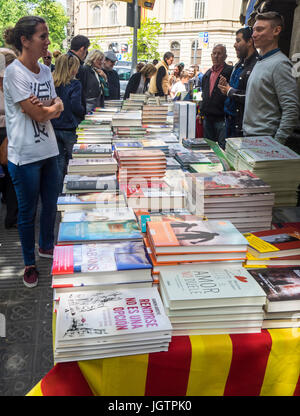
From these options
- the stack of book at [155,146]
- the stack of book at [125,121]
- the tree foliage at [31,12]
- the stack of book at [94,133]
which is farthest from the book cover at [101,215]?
the tree foliage at [31,12]

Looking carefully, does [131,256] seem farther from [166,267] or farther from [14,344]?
[14,344]

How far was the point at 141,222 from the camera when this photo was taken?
164 cm

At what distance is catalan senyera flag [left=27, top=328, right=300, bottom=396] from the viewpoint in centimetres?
105

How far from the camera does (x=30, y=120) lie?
246cm

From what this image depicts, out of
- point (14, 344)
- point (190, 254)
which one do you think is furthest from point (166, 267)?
point (14, 344)

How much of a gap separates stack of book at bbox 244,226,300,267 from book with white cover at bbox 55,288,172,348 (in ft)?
1.39

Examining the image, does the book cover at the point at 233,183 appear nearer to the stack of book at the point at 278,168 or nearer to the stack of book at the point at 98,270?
the stack of book at the point at 278,168

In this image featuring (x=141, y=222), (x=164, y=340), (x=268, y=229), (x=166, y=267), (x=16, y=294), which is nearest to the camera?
(x=164, y=340)

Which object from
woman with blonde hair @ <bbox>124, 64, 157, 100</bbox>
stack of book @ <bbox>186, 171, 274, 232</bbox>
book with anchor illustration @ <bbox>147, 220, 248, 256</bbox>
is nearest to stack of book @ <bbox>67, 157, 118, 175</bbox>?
stack of book @ <bbox>186, 171, 274, 232</bbox>

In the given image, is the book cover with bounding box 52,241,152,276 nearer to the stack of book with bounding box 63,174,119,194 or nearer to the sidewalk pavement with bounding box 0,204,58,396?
the stack of book with bounding box 63,174,119,194

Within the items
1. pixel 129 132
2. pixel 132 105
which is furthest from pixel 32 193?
pixel 132 105

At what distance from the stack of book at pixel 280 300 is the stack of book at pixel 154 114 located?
10.5ft

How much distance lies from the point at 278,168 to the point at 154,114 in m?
2.45
